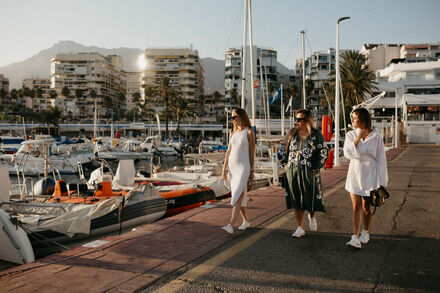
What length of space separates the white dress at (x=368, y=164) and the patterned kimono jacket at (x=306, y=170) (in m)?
0.49

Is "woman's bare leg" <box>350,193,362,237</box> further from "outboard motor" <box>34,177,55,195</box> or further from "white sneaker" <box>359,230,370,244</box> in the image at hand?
"outboard motor" <box>34,177,55,195</box>

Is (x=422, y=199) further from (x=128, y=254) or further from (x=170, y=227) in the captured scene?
(x=128, y=254)

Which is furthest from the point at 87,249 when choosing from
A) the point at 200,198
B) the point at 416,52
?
the point at 416,52

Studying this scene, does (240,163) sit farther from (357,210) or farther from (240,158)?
(357,210)

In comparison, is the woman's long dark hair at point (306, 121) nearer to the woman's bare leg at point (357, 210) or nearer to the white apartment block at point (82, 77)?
the woman's bare leg at point (357, 210)

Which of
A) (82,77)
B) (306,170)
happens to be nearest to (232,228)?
(306,170)

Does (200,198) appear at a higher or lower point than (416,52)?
lower

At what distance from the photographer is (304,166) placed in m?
5.64

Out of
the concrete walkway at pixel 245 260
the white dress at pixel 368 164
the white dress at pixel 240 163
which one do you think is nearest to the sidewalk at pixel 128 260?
the concrete walkway at pixel 245 260

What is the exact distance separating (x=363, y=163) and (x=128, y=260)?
130 inches

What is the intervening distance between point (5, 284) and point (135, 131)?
101068 mm

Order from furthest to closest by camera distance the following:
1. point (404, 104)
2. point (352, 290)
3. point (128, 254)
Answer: point (404, 104)
point (128, 254)
point (352, 290)

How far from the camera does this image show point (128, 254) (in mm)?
5082

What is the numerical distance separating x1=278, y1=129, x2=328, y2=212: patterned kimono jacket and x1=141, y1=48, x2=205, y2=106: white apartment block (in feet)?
374
